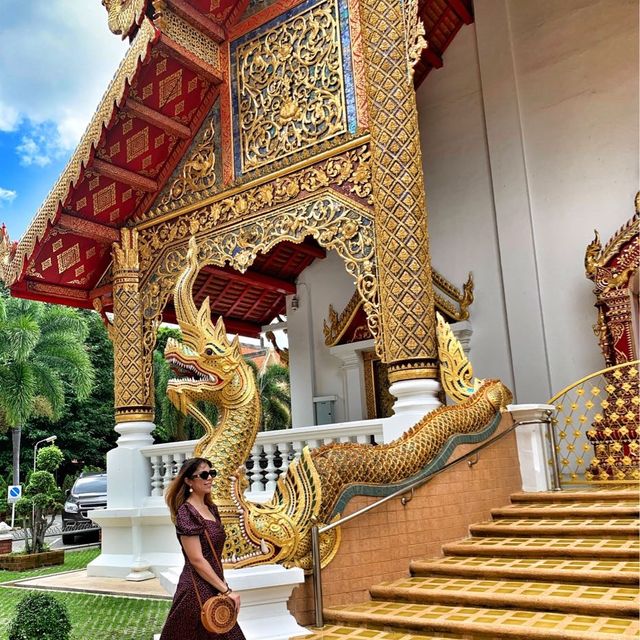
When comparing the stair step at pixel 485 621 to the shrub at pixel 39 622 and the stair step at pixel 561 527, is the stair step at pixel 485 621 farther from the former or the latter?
the shrub at pixel 39 622

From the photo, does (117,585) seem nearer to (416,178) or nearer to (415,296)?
(415,296)

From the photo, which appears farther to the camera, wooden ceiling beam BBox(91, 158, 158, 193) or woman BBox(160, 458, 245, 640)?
wooden ceiling beam BBox(91, 158, 158, 193)

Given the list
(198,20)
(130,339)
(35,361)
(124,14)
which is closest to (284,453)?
(130,339)

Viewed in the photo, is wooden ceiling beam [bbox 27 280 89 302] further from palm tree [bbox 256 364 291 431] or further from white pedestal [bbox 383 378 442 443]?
palm tree [bbox 256 364 291 431]

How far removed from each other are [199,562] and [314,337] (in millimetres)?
7373

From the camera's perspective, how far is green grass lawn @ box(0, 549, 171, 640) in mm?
4785

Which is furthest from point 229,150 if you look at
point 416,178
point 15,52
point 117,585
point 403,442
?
point 15,52

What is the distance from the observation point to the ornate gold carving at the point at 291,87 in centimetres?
620

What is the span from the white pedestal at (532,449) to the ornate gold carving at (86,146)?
4.55 metres

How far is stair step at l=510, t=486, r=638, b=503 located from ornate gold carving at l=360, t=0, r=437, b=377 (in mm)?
1191

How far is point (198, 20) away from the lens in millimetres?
6758

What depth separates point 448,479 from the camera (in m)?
4.60

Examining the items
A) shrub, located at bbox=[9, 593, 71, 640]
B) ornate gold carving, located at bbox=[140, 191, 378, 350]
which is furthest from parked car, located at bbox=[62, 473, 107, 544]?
shrub, located at bbox=[9, 593, 71, 640]

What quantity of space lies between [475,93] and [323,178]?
3855 millimetres
